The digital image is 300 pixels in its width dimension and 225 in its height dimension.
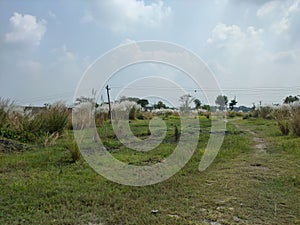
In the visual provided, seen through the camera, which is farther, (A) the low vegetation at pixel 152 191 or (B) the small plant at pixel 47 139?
(B) the small plant at pixel 47 139

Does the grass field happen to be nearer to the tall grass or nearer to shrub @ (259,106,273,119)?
the tall grass

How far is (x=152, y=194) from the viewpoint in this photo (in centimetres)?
377

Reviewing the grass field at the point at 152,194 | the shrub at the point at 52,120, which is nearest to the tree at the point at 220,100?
the grass field at the point at 152,194

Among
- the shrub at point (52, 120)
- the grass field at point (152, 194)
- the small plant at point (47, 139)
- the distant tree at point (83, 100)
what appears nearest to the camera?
the grass field at point (152, 194)

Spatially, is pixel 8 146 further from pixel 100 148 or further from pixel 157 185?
pixel 157 185

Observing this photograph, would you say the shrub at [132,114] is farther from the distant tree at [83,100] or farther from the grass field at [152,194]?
the grass field at [152,194]

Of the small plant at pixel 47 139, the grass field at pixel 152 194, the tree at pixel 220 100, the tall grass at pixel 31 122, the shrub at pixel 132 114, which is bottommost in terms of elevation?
the grass field at pixel 152 194

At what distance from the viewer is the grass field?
9.90 ft

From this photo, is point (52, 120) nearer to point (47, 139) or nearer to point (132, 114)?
point (47, 139)

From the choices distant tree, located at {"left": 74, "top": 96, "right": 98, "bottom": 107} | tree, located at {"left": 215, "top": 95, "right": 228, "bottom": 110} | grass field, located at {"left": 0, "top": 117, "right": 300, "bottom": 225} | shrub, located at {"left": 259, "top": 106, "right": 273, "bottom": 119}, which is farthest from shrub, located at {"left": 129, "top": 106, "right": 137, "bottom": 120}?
shrub, located at {"left": 259, "top": 106, "right": 273, "bottom": 119}

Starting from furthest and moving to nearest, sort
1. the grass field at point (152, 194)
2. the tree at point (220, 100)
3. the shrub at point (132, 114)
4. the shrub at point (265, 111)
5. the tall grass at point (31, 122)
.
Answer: the shrub at point (265, 111)
the shrub at point (132, 114)
the tree at point (220, 100)
the tall grass at point (31, 122)
the grass field at point (152, 194)

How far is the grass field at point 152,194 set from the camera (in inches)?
119

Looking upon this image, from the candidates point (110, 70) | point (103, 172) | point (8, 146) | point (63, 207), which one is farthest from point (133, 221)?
point (8, 146)

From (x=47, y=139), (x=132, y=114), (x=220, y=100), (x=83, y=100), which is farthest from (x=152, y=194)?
(x=132, y=114)
